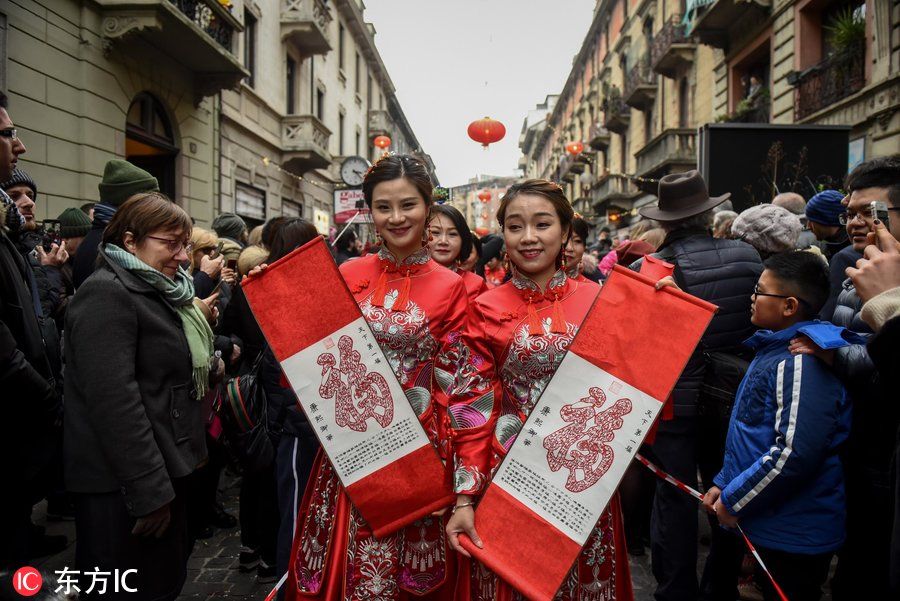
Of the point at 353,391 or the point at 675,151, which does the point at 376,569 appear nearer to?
the point at 353,391

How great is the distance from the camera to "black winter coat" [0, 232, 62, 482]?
227 cm

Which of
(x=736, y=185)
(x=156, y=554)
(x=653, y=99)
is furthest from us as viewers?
(x=653, y=99)

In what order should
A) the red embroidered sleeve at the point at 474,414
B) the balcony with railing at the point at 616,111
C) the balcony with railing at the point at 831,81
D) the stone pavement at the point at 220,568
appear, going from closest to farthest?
1. the red embroidered sleeve at the point at 474,414
2. the stone pavement at the point at 220,568
3. the balcony with railing at the point at 831,81
4. the balcony with railing at the point at 616,111

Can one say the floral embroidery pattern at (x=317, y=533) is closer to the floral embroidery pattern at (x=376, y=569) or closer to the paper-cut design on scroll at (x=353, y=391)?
the floral embroidery pattern at (x=376, y=569)

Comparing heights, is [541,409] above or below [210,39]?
below

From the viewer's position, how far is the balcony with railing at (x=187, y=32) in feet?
30.2

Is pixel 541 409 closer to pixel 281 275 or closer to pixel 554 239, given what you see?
pixel 554 239

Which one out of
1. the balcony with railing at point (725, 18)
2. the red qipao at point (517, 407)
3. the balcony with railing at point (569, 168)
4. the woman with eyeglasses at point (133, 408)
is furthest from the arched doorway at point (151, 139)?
the balcony with railing at point (569, 168)

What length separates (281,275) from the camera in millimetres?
2268

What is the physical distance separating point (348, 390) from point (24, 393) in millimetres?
1272

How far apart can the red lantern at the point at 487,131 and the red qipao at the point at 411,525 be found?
A: 342 inches

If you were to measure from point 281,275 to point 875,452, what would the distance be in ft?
7.68

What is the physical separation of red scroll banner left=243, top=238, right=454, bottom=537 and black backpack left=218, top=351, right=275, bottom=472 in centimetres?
120

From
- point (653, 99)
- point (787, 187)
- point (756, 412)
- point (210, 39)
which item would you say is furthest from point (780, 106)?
point (756, 412)
